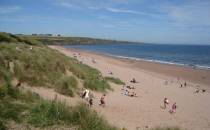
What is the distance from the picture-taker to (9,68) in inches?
527

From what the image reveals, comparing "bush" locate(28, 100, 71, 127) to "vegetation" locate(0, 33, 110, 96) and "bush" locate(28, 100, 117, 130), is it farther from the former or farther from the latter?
"vegetation" locate(0, 33, 110, 96)

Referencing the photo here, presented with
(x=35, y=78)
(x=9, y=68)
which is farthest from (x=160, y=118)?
(x=9, y=68)

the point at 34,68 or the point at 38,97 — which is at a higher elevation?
the point at 34,68

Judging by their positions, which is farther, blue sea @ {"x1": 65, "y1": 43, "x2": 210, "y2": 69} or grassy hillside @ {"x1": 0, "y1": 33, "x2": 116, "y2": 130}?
blue sea @ {"x1": 65, "y1": 43, "x2": 210, "y2": 69}

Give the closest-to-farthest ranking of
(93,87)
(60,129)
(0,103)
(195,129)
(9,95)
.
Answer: (60,129) → (0,103) → (9,95) → (195,129) → (93,87)

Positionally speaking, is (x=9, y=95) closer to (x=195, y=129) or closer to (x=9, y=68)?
(x=9, y=68)

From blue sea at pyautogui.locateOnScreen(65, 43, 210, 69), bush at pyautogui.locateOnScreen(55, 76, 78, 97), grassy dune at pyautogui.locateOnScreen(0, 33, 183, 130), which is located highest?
grassy dune at pyautogui.locateOnScreen(0, 33, 183, 130)

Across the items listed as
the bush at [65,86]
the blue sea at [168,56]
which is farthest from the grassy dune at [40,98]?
the blue sea at [168,56]

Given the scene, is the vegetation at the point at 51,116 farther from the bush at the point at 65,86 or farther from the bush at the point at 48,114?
the bush at the point at 65,86

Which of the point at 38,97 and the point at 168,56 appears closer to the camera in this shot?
the point at 38,97

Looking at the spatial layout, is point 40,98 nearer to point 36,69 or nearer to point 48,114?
point 48,114

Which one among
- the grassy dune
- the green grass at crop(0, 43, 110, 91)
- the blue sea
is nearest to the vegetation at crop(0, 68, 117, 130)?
the grassy dune

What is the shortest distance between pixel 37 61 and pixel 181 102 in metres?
9.60

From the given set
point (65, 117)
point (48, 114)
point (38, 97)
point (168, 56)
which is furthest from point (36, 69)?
point (168, 56)
